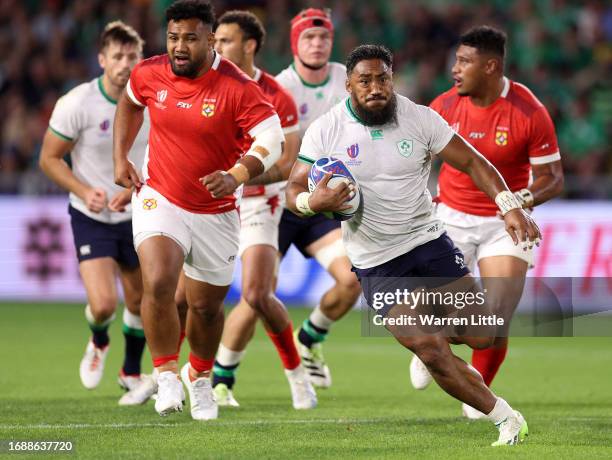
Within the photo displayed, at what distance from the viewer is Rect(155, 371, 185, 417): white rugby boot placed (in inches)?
311

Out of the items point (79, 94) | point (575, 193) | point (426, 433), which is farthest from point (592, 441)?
point (575, 193)

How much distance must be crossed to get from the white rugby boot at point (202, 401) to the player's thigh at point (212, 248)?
29.6 inches

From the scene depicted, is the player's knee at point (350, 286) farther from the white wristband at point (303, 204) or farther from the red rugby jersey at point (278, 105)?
the white wristband at point (303, 204)

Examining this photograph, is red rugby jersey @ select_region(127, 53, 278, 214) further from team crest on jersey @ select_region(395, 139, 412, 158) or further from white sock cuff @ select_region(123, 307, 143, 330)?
white sock cuff @ select_region(123, 307, 143, 330)

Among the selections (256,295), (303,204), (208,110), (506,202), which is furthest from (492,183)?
(256,295)

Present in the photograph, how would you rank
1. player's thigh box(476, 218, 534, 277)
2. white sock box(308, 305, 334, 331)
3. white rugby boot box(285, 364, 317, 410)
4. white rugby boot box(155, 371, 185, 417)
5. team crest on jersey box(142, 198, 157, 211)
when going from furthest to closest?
white sock box(308, 305, 334, 331) → white rugby boot box(285, 364, 317, 410) → player's thigh box(476, 218, 534, 277) → team crest on jersey box(142, 198, 157, 211) → white rugby boot box(155, 371, 185, 417)

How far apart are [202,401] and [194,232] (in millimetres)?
1254

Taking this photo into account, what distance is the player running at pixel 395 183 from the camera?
755cm

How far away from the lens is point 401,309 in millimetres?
7516

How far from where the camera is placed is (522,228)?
7.50 m

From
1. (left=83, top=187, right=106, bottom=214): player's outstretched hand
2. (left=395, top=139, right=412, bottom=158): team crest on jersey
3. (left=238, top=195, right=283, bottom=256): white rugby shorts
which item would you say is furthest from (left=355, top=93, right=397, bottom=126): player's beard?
(left=83, top=187, right=106, bottom=214): player's outstretched hand

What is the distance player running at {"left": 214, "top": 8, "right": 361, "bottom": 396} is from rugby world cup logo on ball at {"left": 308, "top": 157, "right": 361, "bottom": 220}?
10.4 feet

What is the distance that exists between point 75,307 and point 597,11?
10.4m

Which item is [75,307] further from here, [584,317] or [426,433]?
[426,433]
